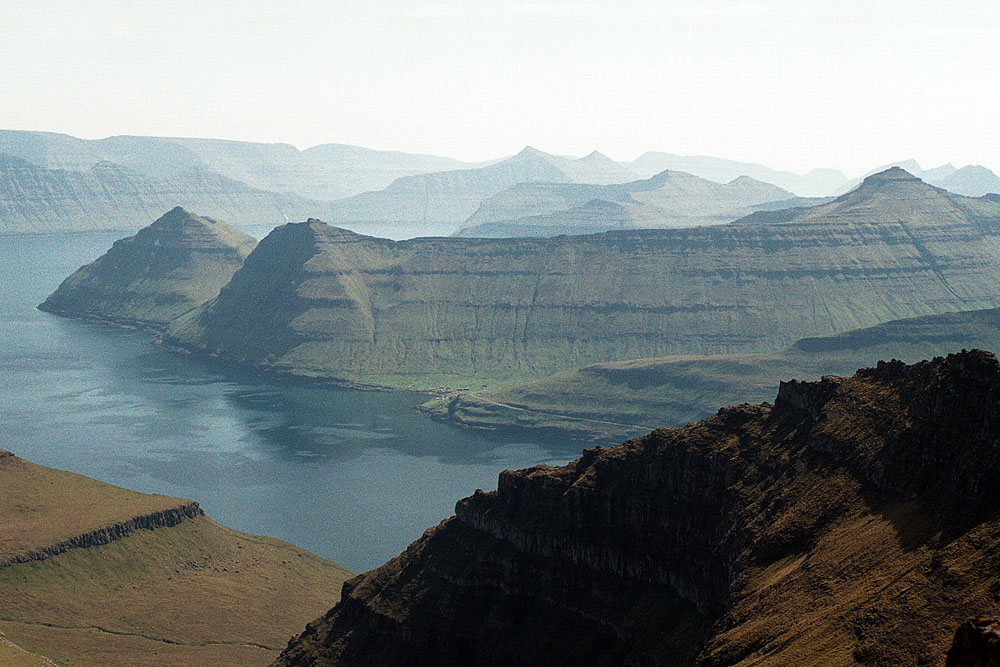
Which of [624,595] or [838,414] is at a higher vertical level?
[838,414]

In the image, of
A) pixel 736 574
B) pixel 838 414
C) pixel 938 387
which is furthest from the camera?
pixel 838 414

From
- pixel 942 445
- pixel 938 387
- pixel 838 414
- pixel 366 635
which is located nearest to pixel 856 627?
pixel 942 445

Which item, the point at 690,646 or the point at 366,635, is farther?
the point at 366,635

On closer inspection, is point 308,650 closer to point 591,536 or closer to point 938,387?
point 591,536

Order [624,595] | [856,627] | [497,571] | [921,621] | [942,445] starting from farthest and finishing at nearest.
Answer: [497,571], [624,595], [942,445], [856,627], [921,621]

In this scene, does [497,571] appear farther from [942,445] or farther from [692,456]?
[942,445]

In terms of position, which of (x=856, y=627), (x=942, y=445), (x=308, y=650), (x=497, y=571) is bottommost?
(x=308, y=650)

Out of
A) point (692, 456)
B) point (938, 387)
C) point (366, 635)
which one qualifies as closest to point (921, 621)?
point (938, 387)
